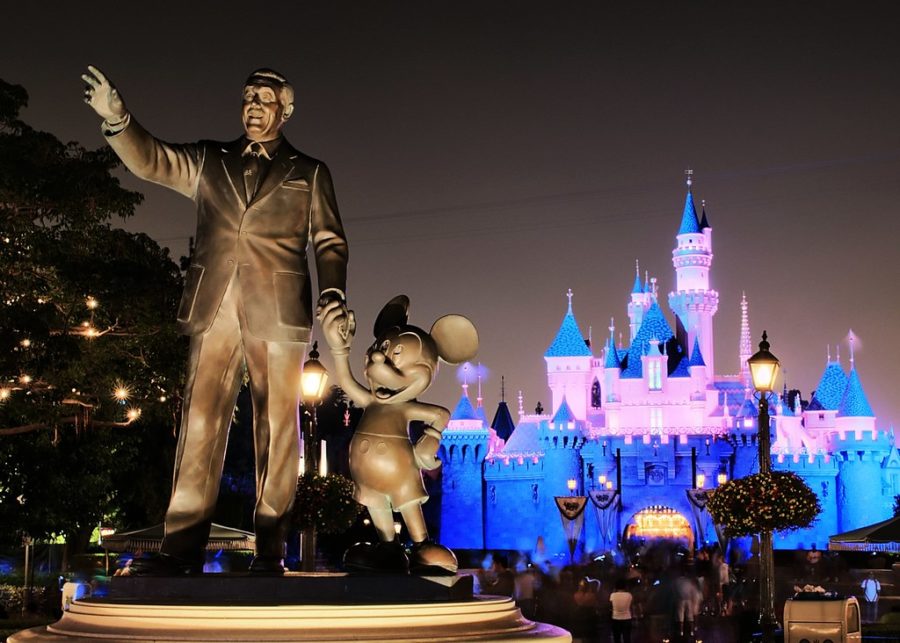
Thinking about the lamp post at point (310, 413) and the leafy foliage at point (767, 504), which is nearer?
the lamp post at point (310, 413)

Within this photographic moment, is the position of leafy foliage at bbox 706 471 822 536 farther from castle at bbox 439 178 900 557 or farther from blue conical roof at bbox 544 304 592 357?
blue conical roof at bbox 544 304 592 357

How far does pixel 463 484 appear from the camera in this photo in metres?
64.2

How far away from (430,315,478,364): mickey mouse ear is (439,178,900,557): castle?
47.8m

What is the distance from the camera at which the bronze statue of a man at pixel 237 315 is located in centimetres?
675

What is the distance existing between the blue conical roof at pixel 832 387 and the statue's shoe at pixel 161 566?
61760 mm

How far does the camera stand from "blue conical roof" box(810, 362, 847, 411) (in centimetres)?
6525

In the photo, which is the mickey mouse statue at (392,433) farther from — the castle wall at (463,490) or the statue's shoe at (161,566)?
the castle wall at (463,490)

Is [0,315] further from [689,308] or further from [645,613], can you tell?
[689,308]

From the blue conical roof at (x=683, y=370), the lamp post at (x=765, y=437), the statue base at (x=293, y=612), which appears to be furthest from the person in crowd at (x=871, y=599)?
the blue conical roof at (x=683, y=370)

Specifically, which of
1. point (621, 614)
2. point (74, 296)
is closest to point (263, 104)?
point (74, 296)

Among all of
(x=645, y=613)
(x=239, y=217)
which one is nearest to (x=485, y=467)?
(x=645, y=613)

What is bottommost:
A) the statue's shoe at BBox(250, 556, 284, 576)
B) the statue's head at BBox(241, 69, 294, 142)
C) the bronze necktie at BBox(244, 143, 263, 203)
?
the statue's shoe at BBox(250, 556, 284, 576)

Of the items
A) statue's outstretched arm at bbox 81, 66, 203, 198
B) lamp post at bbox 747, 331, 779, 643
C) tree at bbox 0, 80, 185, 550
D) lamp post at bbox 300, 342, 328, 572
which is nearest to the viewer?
statue's outstretched arm at bbox 81, 66, 203, 198

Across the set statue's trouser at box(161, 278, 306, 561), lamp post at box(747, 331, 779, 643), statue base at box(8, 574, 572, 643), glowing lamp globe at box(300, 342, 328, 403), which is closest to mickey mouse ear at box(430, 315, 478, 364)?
statue's trouser at box(161, 278, 306, 561)
